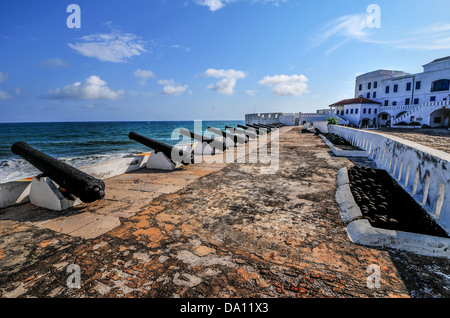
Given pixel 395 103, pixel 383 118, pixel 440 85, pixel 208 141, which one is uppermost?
pixel 440 85

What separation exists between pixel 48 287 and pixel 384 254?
3.21m

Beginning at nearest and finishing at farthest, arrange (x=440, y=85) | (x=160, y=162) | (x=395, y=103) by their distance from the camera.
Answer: (x=160, y=162)
(x=440, y=85)
(x=395, y=103)

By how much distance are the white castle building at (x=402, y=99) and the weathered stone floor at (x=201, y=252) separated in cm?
4046

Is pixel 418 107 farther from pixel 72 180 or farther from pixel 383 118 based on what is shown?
pixel 72 180

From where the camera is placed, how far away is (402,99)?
134 ft

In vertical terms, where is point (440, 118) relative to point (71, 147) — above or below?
above

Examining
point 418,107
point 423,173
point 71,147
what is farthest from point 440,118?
point 71,147

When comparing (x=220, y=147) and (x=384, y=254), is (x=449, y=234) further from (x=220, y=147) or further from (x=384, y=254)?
(x=220, y=147)

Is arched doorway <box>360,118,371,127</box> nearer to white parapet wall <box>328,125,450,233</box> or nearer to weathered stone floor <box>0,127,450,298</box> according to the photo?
white parapet wall <box>328,125,450,233</box>

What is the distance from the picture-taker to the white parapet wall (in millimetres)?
2796

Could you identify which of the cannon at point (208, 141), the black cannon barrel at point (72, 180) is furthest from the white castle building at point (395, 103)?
the black cannon barrel at point (72, 180)

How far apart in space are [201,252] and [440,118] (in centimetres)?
4558

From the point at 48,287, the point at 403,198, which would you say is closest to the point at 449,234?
the point at 403,198
